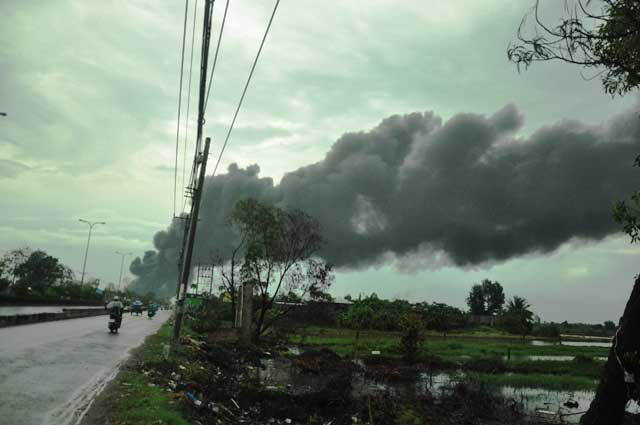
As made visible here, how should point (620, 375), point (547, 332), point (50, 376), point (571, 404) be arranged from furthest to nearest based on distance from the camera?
1. point (547, 332)
2. point (571, 404)
3. point (50, 376)
4. point (620, 375)

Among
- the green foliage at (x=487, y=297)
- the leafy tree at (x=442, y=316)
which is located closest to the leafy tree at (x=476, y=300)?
the green foliage at (x=487, y=297)

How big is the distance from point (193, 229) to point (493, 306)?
133 m

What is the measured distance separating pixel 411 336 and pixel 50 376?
27.0 meters

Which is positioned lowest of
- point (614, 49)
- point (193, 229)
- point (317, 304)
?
point (317, 304)

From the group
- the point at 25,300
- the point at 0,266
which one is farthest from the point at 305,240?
the point at 0,266

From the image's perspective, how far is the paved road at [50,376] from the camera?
820 cm

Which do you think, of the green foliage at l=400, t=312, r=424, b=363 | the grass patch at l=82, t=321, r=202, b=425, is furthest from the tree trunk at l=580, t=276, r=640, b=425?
the green foliage at l=400, t=312, r=424, b=363

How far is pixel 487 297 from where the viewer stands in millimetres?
139375

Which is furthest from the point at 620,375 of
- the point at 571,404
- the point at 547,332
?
the point at 547,332

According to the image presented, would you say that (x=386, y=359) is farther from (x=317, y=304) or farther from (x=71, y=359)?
(x=71, y=359)

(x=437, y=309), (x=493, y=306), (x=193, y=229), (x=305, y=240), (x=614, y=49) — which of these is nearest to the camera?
(x=614, y=49)

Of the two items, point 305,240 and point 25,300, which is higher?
point 305,240

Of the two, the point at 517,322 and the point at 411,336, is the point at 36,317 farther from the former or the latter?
the point at 517,322

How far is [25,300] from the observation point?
4938 centimetres
